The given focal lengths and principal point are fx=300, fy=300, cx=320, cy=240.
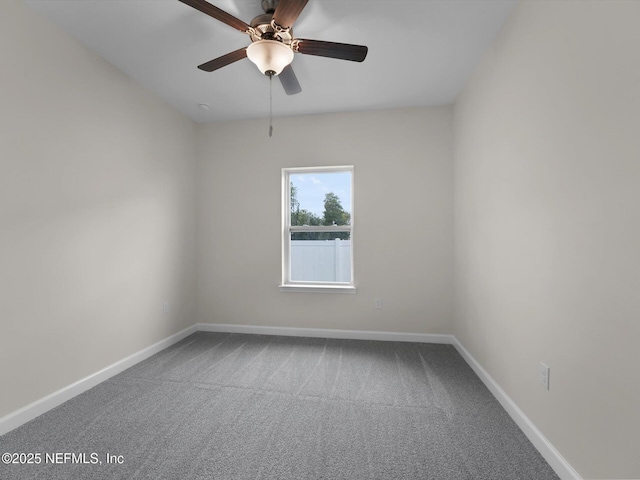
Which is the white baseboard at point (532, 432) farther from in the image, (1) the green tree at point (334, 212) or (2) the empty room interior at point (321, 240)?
(1) the green tree at point (334, 212)

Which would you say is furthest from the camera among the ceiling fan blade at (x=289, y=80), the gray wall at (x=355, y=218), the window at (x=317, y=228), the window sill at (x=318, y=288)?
the window at (x=317, y=228)

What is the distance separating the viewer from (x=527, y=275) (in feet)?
5.83

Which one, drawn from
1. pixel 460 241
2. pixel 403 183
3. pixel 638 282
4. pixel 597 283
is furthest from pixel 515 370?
pixel 403 183

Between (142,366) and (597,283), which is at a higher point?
(597,283)

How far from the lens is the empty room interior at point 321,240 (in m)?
1.37

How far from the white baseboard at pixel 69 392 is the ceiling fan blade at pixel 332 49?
2857 mm

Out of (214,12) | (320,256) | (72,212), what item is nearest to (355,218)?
(320,256)

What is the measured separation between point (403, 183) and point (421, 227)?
0.54m

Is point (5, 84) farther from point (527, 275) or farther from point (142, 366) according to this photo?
point (527, 275)

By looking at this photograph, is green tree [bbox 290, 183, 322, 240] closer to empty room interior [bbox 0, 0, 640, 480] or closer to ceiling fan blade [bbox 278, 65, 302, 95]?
empty room interior [bbox 0, 0, 640, 480]

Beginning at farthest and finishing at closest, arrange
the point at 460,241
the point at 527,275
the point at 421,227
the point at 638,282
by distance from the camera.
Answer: the point at 421,227 → the point at 460,241 → the point at 527,275 → the point at 638,282

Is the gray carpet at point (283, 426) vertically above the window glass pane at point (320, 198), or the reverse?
the window glass pane at point (320, 198)

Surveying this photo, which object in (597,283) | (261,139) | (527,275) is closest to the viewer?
A: (597,283)

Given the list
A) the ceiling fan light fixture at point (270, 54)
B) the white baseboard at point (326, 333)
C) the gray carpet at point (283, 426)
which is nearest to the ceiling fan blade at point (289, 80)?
the ceiling fan light fixture at point (270, 54)
